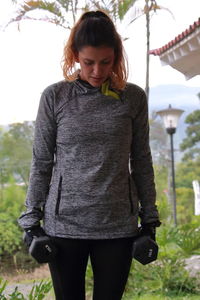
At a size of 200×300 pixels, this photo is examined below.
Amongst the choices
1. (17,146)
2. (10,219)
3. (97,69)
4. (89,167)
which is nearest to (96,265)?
(89,167)

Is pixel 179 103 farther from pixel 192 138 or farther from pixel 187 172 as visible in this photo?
pixel 187 172

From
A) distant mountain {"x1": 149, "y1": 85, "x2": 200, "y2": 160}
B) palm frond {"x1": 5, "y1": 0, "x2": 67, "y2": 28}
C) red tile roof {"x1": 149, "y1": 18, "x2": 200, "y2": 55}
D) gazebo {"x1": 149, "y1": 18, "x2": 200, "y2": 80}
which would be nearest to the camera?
red tile roof {"x1": 149, "y1": 18, "x2": 200, "y2": 55}

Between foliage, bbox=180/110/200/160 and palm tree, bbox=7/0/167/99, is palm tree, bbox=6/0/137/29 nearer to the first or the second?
palm tree, bbox=7/0/167/99

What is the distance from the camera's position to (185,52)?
3.58m

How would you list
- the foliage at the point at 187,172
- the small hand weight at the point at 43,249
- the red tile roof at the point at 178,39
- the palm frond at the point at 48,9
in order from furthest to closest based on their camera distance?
the foliage at the point at 187,172 → the palm frond at the point at 48,9 → the red tile roof at the point at 178,39 → the small hand weight at the point at 43,249

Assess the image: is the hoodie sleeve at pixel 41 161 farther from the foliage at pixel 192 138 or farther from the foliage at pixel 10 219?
the foliage at pixel 192 138

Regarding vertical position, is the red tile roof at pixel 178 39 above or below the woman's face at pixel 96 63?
above

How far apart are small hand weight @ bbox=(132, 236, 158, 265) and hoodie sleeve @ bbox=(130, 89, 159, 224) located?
77 mm

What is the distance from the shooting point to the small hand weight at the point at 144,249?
55.0 inches

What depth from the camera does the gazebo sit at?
332cm

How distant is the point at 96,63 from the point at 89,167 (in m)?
0.30

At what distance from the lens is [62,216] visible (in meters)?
1.36

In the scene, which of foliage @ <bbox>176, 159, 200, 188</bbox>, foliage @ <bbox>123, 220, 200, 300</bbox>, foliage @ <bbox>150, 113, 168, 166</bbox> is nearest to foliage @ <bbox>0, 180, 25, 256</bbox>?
foliage @ <bbox>123, 220, 200, 300</bbox>

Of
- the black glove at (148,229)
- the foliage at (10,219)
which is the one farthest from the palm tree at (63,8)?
the foliage at (10,219)
